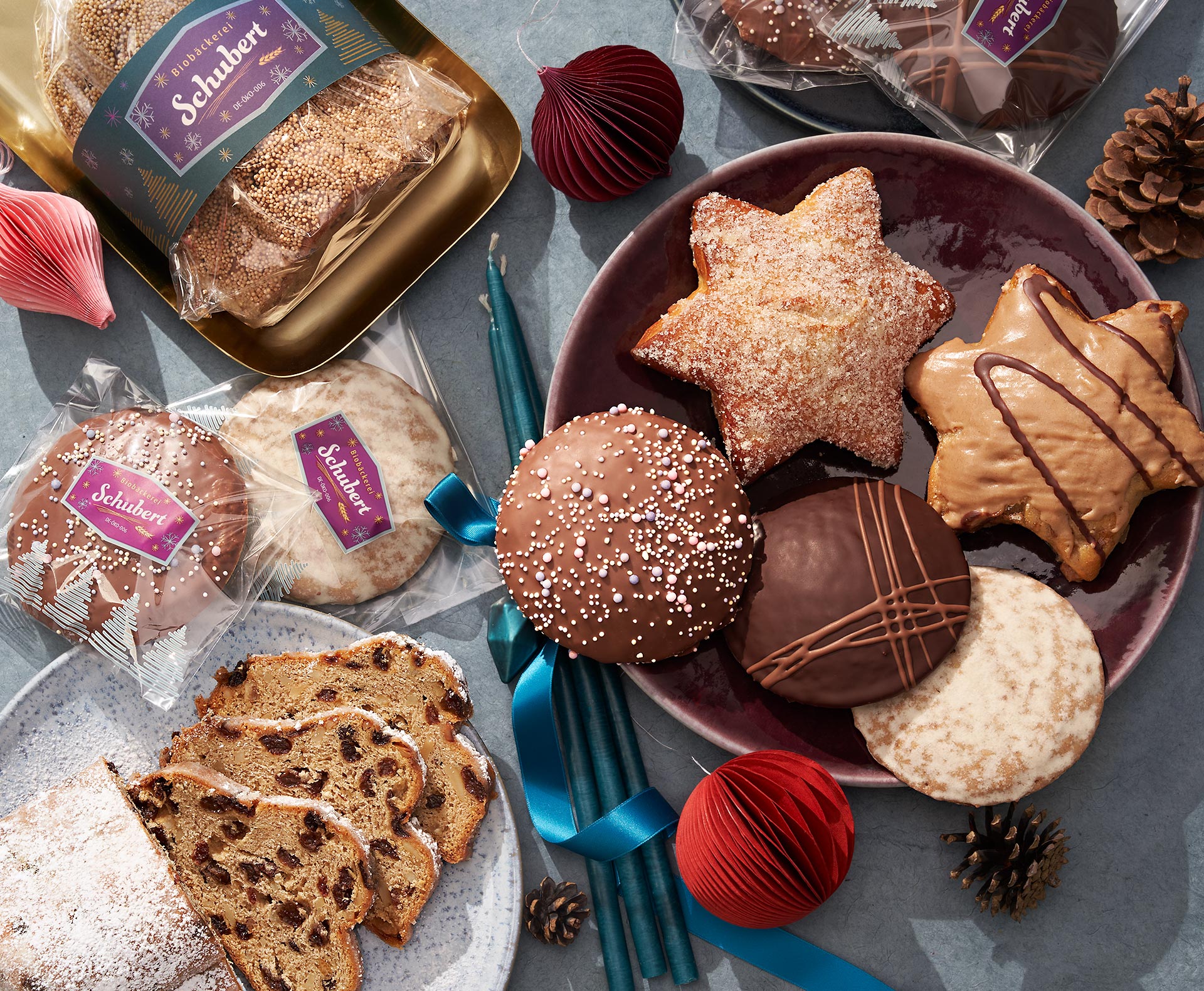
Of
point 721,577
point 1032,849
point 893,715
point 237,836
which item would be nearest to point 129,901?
point 237,836

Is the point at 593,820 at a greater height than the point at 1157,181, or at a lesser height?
lesser

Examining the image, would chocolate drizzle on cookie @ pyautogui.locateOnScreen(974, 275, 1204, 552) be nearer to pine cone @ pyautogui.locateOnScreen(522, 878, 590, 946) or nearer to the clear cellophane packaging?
the clear cellophane packaging

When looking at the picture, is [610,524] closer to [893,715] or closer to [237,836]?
[893,715]

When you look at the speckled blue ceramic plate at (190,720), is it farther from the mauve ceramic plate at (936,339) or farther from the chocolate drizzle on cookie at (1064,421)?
the chocolate drizzle on cookie at (1064,421)

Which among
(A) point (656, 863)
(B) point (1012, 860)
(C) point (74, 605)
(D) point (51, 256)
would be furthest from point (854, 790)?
(D) point (51, 256)

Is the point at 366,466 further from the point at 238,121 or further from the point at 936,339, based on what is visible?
the point at 936,339

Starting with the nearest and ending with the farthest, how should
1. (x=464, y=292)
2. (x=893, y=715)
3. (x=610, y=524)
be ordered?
(x=610, y=524) < (x=893, y=715) < (x=464, y=292)

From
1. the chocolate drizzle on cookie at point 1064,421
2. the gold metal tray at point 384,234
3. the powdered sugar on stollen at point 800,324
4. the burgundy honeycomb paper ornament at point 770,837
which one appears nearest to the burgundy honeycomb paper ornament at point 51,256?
the gold metal tray at point 384,234
